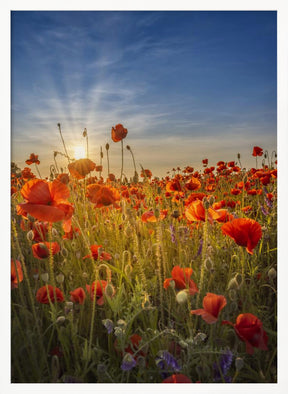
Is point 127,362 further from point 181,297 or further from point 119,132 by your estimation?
point 119,132

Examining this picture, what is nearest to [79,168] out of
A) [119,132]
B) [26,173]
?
[119,132]

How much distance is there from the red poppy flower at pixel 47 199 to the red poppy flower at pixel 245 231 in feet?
1.87

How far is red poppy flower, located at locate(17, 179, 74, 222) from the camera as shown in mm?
1080

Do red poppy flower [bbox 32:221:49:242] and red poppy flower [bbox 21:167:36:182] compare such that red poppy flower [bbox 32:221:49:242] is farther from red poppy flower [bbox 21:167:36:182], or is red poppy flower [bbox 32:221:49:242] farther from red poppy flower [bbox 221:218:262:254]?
red poppy flower [bbox 221:218:262:254]

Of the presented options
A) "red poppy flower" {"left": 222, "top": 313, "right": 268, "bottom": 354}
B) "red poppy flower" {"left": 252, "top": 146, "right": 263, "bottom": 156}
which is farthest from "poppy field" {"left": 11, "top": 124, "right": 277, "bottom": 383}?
"red poppy flower" {"left": 252, "top": 146, "right": 263, "bottom": 156}

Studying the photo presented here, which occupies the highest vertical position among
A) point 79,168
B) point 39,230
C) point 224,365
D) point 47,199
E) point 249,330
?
point 79,168

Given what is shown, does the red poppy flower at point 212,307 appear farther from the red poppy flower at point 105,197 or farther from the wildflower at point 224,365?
the red poppy flower at point 105,197

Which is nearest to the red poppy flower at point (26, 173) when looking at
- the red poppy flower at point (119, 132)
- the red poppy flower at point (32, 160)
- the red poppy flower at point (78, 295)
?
the red poppy flower at point (32, 160)

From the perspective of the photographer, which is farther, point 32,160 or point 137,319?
point 32,160

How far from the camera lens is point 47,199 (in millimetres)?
1155

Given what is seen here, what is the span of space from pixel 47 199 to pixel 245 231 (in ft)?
2.34

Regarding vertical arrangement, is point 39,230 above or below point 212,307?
above
